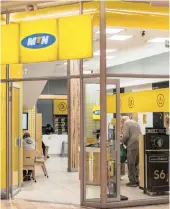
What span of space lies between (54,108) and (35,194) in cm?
1153

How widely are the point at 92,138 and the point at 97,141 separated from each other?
11cm

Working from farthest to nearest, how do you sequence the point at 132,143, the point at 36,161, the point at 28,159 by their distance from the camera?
the point at 36,161, the point at 28,159, the point at 132,143

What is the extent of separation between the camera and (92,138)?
753cm

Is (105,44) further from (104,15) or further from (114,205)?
(114,205)

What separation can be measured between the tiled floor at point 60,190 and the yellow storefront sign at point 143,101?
5.35 ft

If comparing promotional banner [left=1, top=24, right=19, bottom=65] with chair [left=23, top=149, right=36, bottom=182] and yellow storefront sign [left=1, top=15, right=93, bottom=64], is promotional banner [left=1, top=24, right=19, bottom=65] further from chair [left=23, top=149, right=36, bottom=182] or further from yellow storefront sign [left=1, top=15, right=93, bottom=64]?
chair [left=23, top=149, right=36, bottom=182]

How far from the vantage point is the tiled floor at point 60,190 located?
7.75m

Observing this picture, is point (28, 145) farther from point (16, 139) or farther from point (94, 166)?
point (94, 166)

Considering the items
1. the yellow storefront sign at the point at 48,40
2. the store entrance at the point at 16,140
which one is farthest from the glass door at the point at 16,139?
the yellow storefront sign at the point at 48,40

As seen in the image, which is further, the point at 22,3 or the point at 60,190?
the point at 60,190

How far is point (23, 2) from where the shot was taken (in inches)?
309

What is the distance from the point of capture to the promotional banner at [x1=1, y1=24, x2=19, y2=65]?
7758mm

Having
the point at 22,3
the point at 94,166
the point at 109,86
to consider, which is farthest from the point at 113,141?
the point at 22,3

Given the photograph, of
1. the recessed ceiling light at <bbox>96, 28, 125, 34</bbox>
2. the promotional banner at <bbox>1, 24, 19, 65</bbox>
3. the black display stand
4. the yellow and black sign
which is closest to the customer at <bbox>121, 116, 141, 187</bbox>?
the black display stand
